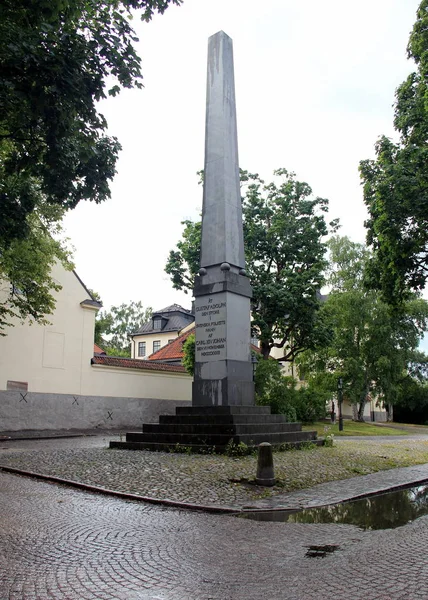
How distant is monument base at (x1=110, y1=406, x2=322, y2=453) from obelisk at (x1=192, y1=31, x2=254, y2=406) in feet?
1.59

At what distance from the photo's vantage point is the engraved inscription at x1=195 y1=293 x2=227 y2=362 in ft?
43.1

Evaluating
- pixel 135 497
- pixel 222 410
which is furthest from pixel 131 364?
→ pixel 135 497

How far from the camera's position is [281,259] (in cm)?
2811

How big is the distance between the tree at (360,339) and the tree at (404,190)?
20.1m

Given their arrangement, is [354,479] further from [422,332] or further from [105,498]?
[422,332]

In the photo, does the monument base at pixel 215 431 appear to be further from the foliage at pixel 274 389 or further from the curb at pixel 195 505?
the foliage at pixel 274 389

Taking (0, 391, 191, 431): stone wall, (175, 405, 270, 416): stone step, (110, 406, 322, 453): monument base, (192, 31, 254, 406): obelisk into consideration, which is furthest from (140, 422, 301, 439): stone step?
(0, 391, 191, 431): stone wall

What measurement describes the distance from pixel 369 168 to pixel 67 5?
13725mm

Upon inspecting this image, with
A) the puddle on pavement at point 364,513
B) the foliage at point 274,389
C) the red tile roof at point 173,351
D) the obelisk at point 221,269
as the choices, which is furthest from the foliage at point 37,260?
the red tile roof at point 173,351

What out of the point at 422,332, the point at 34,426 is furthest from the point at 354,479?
the point at 422,332

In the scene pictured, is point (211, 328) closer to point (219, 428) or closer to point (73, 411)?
point (219, 428)

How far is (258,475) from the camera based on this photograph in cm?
789

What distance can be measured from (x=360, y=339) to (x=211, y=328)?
29979 mm

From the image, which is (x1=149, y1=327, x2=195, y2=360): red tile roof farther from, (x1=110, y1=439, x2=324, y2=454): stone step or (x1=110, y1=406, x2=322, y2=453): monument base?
(x1=110, y1=439, x2=324, y2=454): stone step
